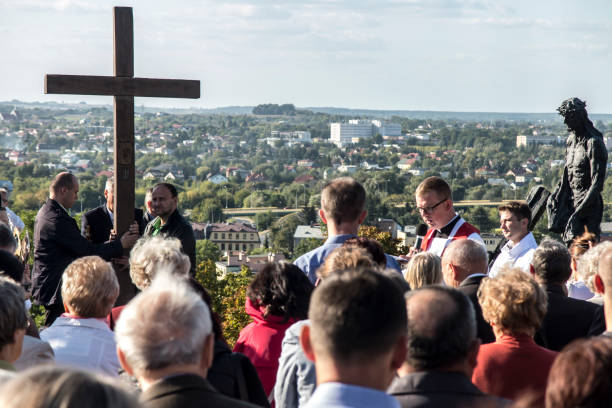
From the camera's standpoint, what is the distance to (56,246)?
5.34m

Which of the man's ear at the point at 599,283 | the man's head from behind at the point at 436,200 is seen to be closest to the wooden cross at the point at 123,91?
the man's head from behind at the point at 436,200

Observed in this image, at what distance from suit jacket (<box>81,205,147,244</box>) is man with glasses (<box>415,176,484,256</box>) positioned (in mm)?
2006

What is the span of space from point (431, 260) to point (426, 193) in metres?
1.41

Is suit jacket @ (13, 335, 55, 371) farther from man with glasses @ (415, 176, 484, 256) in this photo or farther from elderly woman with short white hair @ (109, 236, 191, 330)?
man with glasses @ (415, 176, 484, 256)

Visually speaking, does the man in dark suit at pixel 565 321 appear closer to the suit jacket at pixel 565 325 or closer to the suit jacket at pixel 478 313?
the suit jacket at pixel 565 325

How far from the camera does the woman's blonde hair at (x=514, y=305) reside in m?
2.97

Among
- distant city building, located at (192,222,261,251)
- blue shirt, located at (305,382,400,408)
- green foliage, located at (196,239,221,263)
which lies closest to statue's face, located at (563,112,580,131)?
blue shirt, located at (305,382,400,408)

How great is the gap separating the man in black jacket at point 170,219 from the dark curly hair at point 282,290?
2.03 metres

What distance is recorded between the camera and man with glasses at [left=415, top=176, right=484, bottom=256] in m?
5.13

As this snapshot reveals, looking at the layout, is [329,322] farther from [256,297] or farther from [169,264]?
[169,264]

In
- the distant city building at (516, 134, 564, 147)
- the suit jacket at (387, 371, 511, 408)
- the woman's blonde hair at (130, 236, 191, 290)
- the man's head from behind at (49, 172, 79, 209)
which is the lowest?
the distant city building at (516, 134, 564, 147)

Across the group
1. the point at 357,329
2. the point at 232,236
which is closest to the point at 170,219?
the point at 357,329

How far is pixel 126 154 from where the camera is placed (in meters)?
5.63

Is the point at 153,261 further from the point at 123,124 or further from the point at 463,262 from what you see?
the point at 123,124
